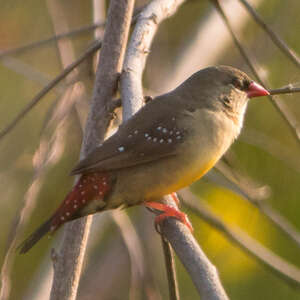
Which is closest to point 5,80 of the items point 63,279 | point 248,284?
point 248,284

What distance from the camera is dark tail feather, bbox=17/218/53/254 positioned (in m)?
2.66

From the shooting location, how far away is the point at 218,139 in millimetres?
3094

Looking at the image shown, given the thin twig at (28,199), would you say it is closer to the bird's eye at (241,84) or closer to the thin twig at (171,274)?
the thin twig at (171,274)

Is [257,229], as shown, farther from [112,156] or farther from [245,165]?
[112,156]

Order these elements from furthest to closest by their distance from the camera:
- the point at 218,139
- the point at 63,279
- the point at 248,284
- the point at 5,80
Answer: the point at 5,80, the point at 248,284, the point at 218,139, the point at 63,279

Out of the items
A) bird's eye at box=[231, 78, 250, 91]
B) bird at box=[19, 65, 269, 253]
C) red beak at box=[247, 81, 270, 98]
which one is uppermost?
bird's eye at box=[231, 78, 250, 91]

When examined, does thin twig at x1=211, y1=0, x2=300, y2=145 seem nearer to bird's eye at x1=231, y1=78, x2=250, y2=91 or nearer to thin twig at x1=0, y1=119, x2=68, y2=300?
bird's eye at x1=231, y1=78, x2=250, y2=91

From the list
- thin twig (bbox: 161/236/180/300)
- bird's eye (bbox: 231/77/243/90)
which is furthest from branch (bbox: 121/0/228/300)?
bird's eye (bbox: 231/77/243/90)

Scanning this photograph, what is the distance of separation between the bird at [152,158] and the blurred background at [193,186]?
42 centimetres

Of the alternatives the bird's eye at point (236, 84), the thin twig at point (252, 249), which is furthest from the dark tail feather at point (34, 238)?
the bird's eye at point (236, 84)

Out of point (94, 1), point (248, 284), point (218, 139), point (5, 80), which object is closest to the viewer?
point (218, 139)

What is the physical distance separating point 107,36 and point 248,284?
1912 mm

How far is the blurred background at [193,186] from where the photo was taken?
3.84 meters

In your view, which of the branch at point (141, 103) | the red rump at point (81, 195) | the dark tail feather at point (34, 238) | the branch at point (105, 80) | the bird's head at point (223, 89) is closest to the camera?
the branch at point (141, 103)
